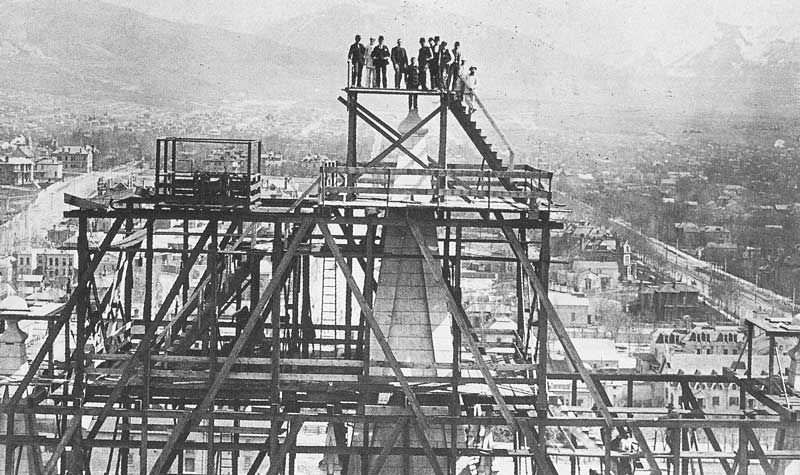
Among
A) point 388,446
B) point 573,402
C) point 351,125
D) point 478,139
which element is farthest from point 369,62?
point 573,402

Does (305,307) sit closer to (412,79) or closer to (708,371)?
(412,79)

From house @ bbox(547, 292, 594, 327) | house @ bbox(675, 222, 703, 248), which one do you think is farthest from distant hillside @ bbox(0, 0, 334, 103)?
house @ bbox(675, 222, 703, 248)

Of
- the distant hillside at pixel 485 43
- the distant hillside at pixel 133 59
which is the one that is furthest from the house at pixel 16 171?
the distant hillside at pixel 485 43

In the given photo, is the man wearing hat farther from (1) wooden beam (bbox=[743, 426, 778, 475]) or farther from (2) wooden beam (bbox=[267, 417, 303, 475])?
(1) wooden beam (bbox=[743, 426, 778, 475])

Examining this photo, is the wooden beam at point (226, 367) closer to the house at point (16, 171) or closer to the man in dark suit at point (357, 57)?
the man in dark suit at point (357, 57)

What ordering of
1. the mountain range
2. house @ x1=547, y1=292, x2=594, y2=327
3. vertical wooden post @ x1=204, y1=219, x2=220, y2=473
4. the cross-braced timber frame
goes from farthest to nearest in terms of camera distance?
the mountain range → house @ x1=547, y1=292, x2=594, y2=327 → vertical wooden post @ x1=204, y1=219, x2=220, y2=473 → the cross-braced timber frame

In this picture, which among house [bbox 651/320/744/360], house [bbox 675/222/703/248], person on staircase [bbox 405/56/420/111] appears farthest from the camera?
house [bbox 675/222/703/248]

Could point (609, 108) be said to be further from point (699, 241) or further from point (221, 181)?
point (221, 181)
